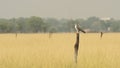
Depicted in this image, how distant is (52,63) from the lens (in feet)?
27.1

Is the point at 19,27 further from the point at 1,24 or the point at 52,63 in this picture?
the point at 52,63

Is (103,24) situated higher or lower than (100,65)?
lower

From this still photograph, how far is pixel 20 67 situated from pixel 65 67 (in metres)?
1.12

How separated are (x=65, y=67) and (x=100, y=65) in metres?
0.92

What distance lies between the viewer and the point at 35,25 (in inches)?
3861

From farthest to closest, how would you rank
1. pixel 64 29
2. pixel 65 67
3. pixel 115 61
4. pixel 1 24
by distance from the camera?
pixel 64 29, pixel 1 24, pixel 115 61, pixel 65 67

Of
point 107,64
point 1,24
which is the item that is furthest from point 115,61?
point 1,24

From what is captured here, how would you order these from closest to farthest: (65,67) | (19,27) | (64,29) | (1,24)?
(65,67)
(1,24)
(19,27)
(64,29)

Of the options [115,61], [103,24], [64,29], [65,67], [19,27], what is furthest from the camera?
Result: [64,29]

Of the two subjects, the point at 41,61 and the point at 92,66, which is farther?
the point at 41,61

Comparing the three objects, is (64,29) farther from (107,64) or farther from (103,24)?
(107,64)

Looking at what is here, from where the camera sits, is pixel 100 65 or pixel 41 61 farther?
pixel 41 61

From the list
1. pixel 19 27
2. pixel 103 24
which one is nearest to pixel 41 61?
pixel 19 27

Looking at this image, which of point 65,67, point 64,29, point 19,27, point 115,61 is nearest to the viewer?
point 65,67
